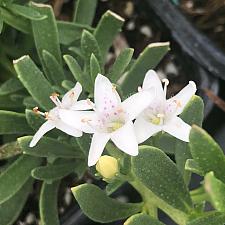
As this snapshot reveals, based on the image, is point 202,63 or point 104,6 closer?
point 202,63

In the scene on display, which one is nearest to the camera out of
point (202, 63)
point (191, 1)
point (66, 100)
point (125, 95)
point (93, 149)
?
point (93, 149)

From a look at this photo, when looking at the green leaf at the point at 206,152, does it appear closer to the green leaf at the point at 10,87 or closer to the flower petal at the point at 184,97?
the flower petal at the point at 184,97

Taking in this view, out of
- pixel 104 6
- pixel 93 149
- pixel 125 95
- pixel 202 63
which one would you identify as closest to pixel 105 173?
pixel 93 149

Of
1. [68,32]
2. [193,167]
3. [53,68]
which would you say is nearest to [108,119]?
[193,167]

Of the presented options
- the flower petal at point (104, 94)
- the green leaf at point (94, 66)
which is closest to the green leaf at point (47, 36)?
the green leaf at point (94, 66)

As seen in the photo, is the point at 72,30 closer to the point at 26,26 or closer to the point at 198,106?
the point at 26,26

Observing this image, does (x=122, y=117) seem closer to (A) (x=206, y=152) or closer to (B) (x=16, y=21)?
(A) (x=206, y=152)

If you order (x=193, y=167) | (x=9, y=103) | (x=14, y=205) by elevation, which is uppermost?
(x=193, y=167)

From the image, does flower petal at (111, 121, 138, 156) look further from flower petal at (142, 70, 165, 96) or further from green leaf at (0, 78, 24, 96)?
green leaf at (0, 78, 24, 96)
